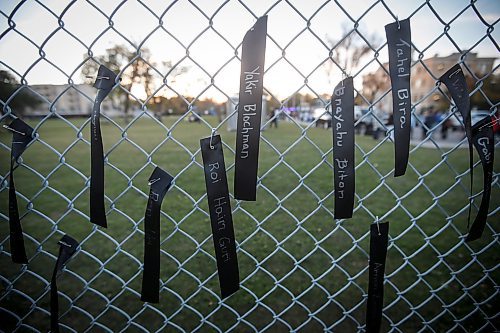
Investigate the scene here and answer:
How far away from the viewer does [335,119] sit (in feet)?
3.66

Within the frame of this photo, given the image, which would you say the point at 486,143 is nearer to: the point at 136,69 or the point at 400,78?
the point at 400,78

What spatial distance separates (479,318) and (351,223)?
65.0 inches

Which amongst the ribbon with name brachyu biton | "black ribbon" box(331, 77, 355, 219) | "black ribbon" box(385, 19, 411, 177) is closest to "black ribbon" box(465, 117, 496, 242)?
the ribbon with name brachyu biton

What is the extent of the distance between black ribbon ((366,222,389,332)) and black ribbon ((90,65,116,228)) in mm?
1173

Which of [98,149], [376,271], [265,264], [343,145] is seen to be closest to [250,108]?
[343,145]

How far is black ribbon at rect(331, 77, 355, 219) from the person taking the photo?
1092 millimetres

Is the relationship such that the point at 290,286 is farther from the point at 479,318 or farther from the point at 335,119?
the point at 335,119

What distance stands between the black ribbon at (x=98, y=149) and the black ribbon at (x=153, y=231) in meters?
0.18

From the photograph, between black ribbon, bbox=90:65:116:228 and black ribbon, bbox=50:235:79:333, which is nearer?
black ribbon, bbox=90:65:116:228

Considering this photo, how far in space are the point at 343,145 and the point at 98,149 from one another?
0.93 metres

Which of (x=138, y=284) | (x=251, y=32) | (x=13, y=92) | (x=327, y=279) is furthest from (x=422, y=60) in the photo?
(x=138, y=284)

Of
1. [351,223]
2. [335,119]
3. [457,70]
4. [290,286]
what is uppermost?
[457,70]

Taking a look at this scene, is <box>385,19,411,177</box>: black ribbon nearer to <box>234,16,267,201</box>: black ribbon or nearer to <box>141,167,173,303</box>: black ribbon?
<box>234,16,267,201</box>: black ribbon

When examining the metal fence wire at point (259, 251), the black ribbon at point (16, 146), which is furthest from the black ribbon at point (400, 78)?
the black ribbon at point (16, 146)
